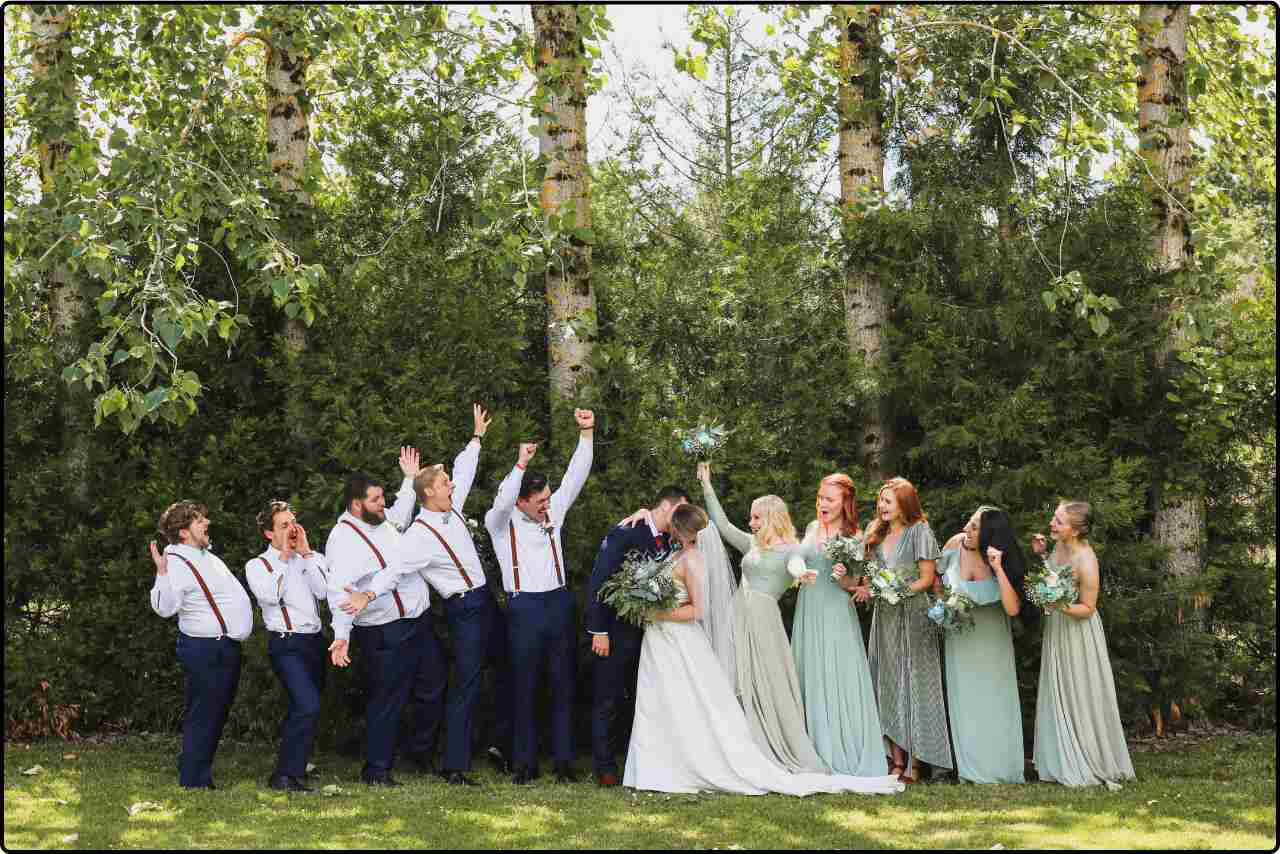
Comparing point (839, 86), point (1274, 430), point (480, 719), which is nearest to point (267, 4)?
point (839, 86)

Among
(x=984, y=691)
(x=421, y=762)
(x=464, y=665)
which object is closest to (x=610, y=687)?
(x=464, y=665)

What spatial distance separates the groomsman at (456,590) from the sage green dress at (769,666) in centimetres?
171

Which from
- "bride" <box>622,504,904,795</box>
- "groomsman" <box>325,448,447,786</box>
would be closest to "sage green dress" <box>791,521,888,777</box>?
"bride" <box>622,504,904,795</box>

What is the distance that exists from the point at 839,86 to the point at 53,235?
6140 mm

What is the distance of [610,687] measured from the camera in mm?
8547

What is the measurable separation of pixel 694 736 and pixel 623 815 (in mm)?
902

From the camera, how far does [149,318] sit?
9.79 meters

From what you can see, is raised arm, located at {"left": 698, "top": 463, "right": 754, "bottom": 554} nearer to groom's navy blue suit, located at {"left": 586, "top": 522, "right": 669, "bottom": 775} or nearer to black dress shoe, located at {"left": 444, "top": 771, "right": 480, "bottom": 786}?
groom's navy blue suit, located at {"left": 586, "top": 522, "right": 669, "bottom": 775}

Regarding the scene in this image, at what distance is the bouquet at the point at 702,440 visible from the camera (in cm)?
920

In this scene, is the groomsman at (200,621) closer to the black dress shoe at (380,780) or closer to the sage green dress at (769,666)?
the black dress shoe at (380,780)

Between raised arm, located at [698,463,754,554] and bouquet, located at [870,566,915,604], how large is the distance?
892 mm

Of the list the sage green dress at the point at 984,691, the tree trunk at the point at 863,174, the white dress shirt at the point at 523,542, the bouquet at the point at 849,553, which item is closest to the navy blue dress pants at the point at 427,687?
the white dress shirt at the point at 523,542

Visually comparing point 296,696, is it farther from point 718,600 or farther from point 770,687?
point 770,687

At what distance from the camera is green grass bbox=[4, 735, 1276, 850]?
675cm
